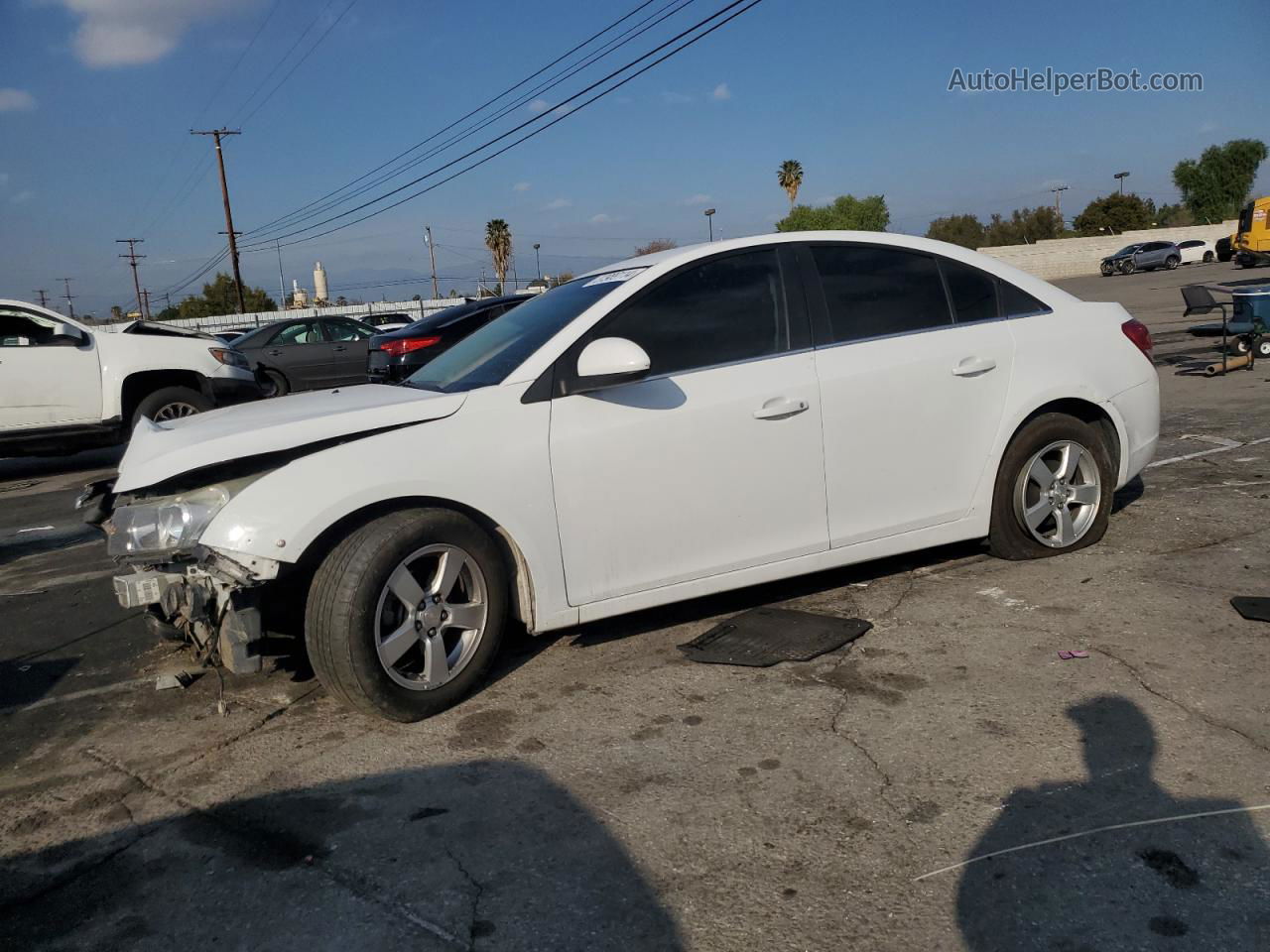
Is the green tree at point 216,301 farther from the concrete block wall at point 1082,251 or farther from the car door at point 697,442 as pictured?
the car door at point 697,442

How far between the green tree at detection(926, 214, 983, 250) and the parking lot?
82470 millimetres

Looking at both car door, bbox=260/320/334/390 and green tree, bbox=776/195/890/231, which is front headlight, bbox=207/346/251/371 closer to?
car door, bbox=260/320/334/390

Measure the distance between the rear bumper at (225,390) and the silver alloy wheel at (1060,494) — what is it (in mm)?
8730

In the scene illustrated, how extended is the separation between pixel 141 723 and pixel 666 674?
2071 mm

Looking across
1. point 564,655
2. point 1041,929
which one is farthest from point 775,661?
point 1041,929

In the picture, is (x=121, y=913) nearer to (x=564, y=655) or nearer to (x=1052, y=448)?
(x=564, y=655)

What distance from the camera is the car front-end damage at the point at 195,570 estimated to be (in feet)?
11.7

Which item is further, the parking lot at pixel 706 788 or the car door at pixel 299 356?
the car door at pixel 299 356

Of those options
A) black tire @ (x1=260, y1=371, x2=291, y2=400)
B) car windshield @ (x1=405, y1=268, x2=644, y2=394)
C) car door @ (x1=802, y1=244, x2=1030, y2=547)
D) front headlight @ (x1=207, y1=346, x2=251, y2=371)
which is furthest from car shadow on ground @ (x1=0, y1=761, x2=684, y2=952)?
black tire @ (x1=260, y1=371, x2=291, y2=400)

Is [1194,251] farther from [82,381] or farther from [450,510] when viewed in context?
[450,510]

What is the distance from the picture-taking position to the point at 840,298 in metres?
4.53

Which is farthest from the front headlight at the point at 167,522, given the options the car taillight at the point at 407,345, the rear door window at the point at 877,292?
the car taillight at the point at 407,345

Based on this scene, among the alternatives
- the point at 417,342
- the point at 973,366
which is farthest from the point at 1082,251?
the point at 973,366

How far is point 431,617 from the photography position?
146 inches
